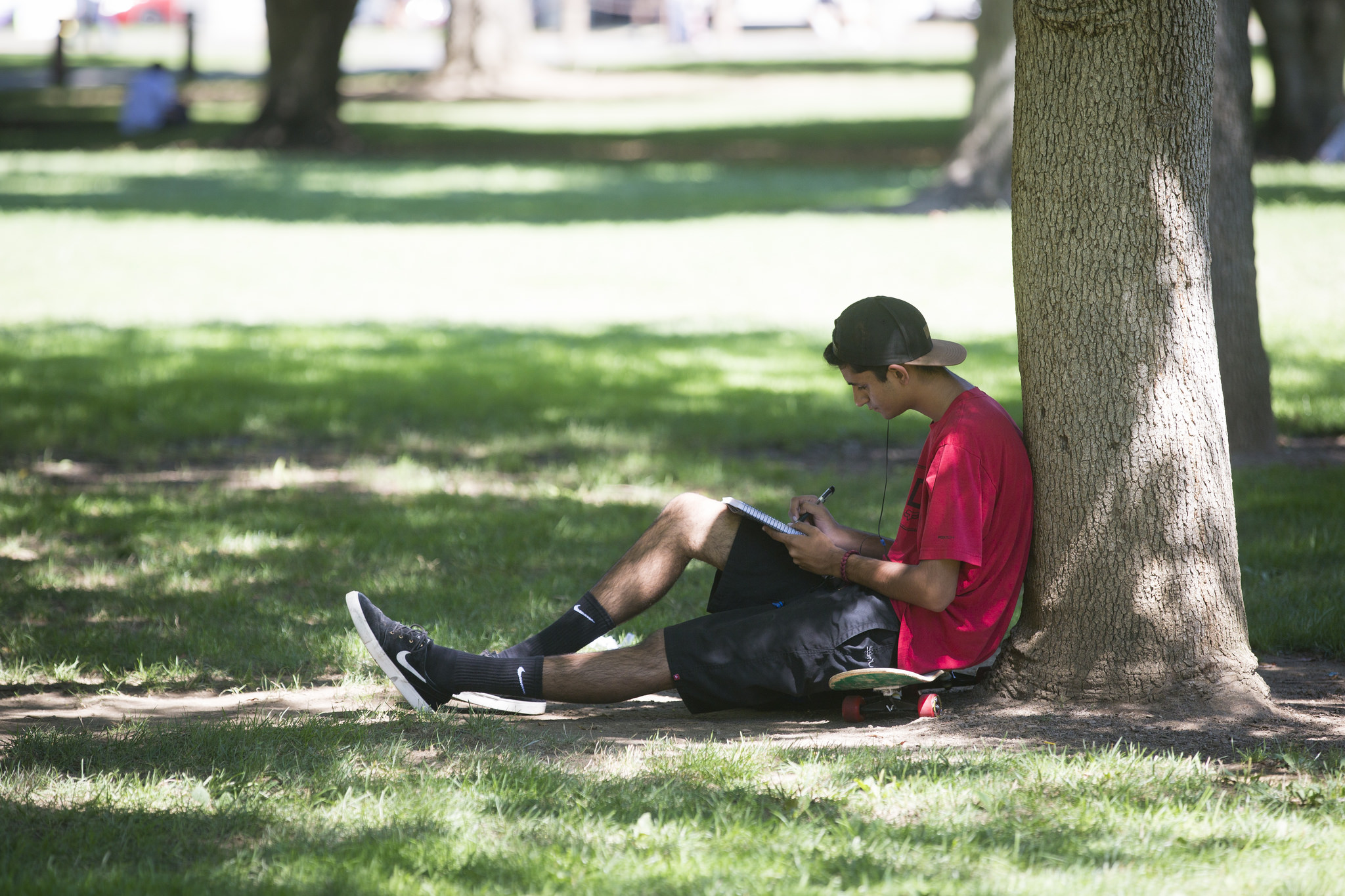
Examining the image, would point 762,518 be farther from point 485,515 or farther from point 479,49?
point 479,49

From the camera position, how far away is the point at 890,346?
4.18 metres

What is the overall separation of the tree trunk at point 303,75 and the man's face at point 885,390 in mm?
28214

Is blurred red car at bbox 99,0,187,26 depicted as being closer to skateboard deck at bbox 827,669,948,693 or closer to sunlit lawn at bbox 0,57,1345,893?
sunlit lawn at bbox 0,57,1345,893

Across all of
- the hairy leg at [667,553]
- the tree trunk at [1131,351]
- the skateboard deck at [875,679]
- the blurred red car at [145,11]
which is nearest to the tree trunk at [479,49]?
the blurred red car at [145,11]

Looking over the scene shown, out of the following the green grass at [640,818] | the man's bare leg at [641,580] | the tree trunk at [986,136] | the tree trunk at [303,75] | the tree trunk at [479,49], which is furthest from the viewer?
the tree trunk at [479,49]

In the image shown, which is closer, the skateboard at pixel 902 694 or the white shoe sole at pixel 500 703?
the skateboard at pixel 902 694

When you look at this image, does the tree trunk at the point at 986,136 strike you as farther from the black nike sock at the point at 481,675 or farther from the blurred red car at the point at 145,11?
the blurred red car at the point at 145,11

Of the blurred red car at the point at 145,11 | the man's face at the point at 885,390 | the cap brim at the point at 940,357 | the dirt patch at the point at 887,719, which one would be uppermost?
the blurred red car at the point at 145,11

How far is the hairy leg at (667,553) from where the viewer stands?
453cm

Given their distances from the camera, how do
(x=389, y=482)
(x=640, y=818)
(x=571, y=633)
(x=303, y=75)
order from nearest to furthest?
(x=640, y=818) → (x=571, y=633) → (x=389, y=482) → (x=303, y=75)

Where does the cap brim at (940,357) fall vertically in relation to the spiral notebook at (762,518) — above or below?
above

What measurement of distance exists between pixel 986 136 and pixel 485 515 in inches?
568

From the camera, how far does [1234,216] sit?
735cm

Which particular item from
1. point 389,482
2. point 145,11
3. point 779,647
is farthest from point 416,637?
point 145,11
